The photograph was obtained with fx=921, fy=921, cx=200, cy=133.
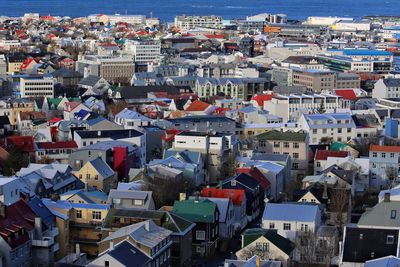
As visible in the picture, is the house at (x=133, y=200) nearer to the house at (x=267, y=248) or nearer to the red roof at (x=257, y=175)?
the house at (x=267, y=248)

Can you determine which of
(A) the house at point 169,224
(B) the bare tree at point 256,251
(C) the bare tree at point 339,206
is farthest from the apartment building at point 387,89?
(B) the bare tree at point 256,251

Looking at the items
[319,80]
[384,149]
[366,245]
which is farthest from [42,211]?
[319,80]

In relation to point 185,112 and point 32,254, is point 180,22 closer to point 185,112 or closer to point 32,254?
point 185,112

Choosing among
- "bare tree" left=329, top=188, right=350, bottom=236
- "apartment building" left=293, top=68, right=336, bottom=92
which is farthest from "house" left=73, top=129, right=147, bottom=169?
"apartment building" left=293, top=68, right=336, bottom=92

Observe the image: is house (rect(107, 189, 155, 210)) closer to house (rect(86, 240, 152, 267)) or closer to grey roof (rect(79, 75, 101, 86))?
house (rect(86, 240, 152, 267))

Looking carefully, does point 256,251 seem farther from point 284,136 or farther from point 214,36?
point 214,36

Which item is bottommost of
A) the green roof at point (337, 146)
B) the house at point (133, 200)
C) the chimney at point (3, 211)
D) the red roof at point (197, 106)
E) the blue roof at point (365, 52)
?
the green roof at point (337, 146)
